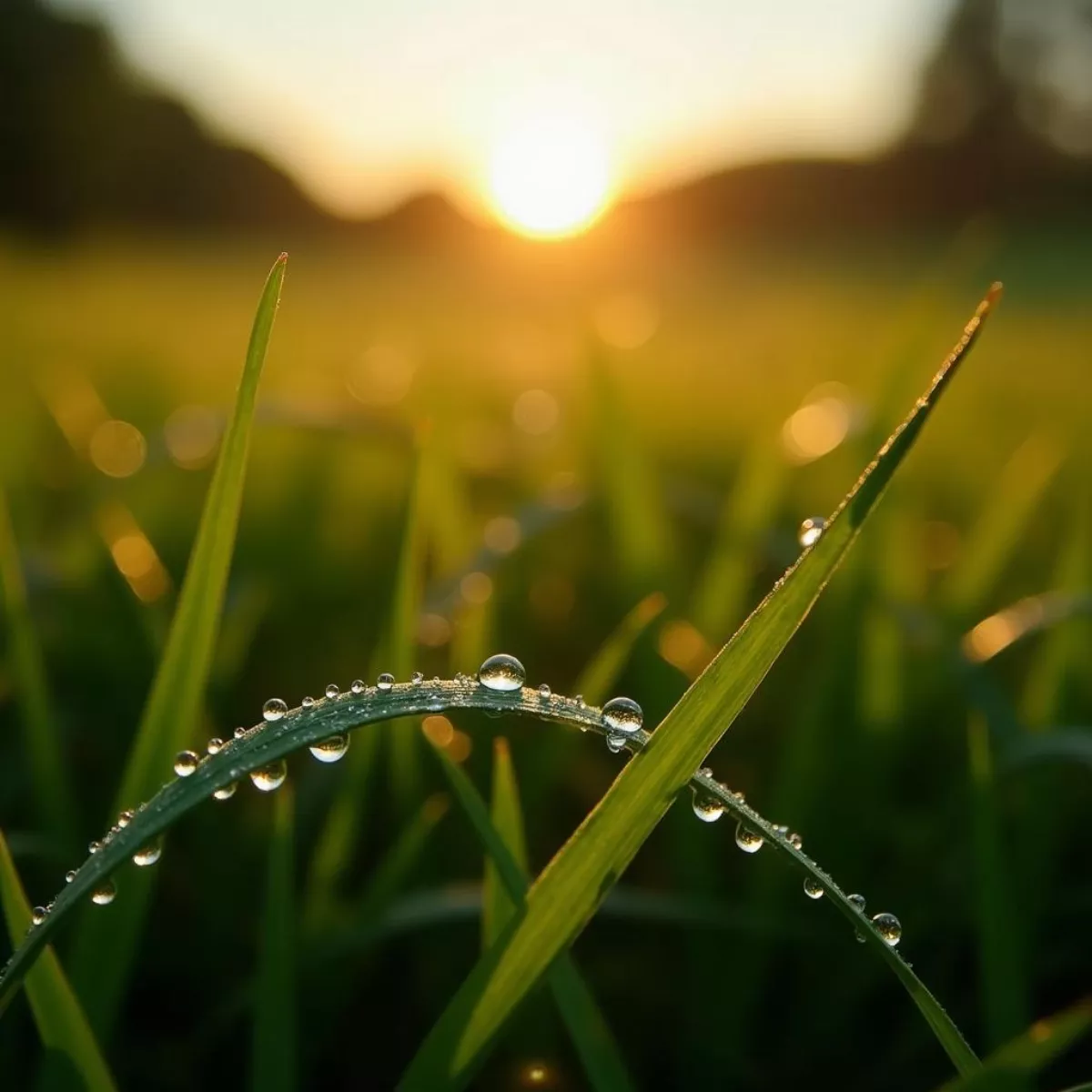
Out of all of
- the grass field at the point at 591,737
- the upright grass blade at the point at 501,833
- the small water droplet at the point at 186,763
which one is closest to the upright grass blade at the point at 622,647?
the grass field at the point at 591,737

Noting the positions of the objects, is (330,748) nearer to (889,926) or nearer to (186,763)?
(186,763)

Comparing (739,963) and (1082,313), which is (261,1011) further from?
(1082,313)

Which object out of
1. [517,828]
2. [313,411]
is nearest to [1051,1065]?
[517,828]

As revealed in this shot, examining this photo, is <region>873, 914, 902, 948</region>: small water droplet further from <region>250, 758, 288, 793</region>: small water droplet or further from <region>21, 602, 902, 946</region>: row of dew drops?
<region>250, 758, 288, 793</region>: small water droplet

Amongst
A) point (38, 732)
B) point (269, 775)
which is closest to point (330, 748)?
point (269, 775)

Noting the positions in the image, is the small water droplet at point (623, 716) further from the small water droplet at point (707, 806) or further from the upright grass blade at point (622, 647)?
the upright grass blade at point (622, 647)

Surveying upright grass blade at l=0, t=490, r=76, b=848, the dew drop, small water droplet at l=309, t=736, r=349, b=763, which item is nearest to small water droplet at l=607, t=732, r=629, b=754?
small water droplet at l=309, t=736, r=349, b=763
